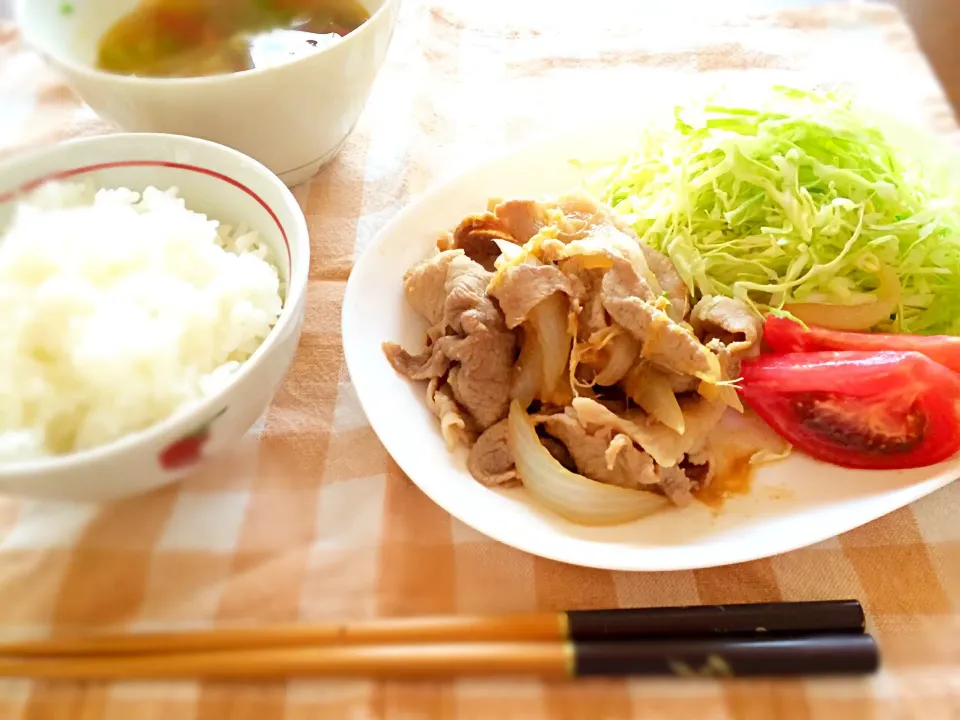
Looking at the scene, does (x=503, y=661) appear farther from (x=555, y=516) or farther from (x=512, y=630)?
(x=555, y=516)

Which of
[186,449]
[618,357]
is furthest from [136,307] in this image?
[618,357]

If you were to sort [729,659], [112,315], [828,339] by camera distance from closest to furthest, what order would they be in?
1. [729,659]
2. [112,315]
3. [828,339]

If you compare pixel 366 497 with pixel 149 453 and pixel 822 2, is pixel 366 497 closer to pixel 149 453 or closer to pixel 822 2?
pixel 149 453

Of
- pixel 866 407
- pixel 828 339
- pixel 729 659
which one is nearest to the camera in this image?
pixel 729 659

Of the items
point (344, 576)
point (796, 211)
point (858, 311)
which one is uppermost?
point (796, 211)

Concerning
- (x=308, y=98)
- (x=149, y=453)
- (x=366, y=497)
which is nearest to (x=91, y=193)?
(x=308, y=98)

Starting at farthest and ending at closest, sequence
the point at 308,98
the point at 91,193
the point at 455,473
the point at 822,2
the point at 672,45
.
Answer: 1. the point at 822,2
2. the point at 672,45
3. the point at 308,98
4. the point at 91,193
5. the point at 455,473
